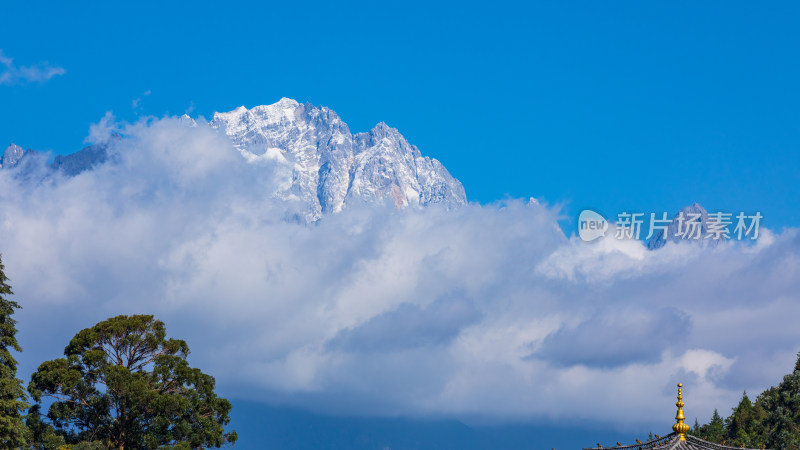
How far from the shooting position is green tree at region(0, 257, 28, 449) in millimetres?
52438

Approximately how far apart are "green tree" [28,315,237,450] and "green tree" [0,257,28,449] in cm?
871

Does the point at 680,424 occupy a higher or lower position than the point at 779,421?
lower

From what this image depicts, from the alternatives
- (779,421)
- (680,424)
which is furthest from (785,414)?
(680,424)

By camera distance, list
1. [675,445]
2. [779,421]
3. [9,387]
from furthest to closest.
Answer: [779,421]
[9,387]
[675,445]

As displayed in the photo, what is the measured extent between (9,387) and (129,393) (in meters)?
11.2

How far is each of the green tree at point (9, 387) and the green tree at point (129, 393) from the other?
871cm

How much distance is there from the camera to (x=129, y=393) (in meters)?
63.1

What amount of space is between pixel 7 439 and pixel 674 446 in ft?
104

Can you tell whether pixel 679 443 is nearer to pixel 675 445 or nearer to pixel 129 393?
pixel 675 445

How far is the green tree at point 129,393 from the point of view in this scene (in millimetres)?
63406

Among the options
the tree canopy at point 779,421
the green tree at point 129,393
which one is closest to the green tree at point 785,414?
the tree canopy at point 779,421

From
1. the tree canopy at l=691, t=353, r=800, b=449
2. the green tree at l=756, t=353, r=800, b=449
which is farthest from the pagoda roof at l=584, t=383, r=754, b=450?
the green tree at l=756, t=353, r=800, b=449

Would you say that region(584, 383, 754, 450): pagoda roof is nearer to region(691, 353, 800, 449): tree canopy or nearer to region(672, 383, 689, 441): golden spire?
region(672, 383, 689, 441): golden spire

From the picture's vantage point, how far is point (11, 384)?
173 ft
